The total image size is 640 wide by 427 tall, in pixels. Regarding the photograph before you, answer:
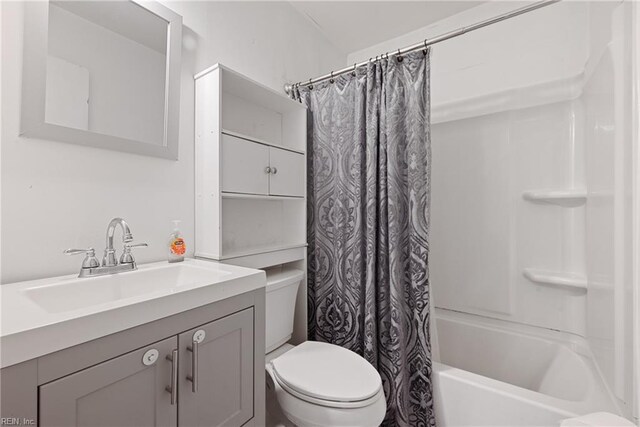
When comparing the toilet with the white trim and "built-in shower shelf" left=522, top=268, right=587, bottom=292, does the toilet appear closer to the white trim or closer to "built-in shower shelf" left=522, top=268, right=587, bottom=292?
the white trim

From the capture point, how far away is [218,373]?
81 cm

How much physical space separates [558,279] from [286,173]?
161 centimetres

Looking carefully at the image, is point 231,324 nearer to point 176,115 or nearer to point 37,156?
point 37,156

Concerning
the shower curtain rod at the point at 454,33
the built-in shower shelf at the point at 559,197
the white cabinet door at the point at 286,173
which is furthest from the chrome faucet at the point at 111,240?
the built-in shower shelf at the point at 559,197

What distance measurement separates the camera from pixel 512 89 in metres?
1.82

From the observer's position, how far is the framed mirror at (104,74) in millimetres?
896

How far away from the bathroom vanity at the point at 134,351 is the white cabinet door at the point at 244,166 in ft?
1.44

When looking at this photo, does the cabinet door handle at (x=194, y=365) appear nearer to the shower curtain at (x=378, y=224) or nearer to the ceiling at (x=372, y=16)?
the shower curtain at (x=378, y=224)

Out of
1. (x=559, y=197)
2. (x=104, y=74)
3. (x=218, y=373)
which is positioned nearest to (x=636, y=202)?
(x=559, y=197)

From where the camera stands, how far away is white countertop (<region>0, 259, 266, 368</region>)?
1.70 feet

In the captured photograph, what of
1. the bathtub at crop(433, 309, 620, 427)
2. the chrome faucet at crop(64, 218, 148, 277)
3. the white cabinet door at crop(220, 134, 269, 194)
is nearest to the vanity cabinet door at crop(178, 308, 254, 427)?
the chrome faucet at crop(64, 218, 148, 277)

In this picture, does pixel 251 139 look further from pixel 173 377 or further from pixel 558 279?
pixel 558 279

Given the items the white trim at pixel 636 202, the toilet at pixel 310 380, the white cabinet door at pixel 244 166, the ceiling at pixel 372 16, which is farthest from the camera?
the ceiling at pixel 372 16

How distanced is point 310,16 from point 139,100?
1.38m
